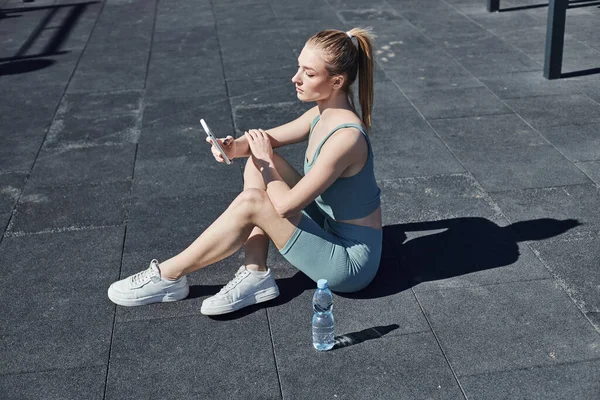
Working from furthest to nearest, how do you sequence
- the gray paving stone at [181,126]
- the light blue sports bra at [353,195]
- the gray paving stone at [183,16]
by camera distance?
the gray paving stone at [183,16], the gray paving stone at [181,126], the light blue sports bra at [353,195]

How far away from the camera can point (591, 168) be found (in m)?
5.83

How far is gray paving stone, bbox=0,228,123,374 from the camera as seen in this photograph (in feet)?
13.1

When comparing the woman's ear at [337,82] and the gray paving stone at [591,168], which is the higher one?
the woman's ear at [337,82]

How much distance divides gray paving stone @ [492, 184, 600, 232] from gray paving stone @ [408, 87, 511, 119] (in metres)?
1.67

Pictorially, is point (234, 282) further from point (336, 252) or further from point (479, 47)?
point (479, 47)

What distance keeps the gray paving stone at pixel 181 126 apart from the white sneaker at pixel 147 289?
2.12m

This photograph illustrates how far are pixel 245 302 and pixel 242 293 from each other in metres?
0.07

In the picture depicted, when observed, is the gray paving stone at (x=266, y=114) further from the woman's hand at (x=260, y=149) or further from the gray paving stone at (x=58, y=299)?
the woman's hand at (x=260, y=149)

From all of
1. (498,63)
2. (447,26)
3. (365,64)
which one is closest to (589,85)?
(498,63)

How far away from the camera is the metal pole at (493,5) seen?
10.4 metres

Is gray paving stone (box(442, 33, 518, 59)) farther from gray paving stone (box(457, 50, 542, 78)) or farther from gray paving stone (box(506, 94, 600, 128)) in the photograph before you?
gray paving stone (box(506, 94, 600, 128))

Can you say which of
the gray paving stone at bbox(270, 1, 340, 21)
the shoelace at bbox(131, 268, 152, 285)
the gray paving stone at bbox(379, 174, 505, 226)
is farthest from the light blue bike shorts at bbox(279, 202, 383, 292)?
the gray paving stone at bbox(270, 1, 340, 21)

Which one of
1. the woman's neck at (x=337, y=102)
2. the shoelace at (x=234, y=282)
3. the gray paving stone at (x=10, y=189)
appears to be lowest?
the gray paving stone at (x=10, y=189)

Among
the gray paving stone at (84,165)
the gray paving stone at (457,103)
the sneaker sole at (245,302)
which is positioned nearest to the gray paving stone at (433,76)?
the gray paving stone at (457,103)
